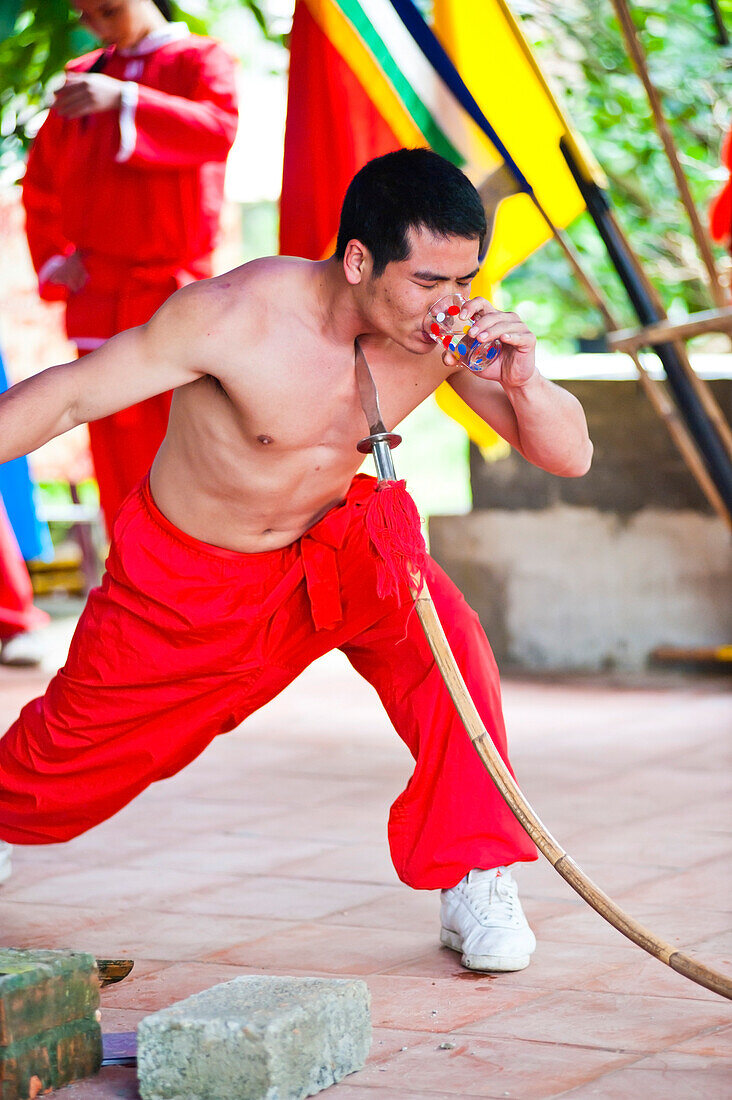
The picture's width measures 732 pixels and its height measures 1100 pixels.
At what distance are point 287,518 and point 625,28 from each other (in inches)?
69.6

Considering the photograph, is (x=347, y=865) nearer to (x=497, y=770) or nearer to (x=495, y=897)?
(x=495, y=897)

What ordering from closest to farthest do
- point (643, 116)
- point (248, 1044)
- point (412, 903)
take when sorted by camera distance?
point (248, 1044), point (412, 903), point (643, 116)

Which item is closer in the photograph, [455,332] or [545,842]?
[545,842]

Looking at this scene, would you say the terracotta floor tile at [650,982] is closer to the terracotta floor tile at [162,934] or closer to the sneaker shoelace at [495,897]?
the sneaker shoelace at [495,897]

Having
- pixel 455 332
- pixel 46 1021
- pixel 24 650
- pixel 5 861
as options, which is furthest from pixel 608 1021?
pixel 24 650

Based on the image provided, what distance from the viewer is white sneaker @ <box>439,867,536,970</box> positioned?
86.6 inches

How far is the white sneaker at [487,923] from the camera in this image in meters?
2.20

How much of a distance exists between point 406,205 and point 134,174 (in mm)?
2138

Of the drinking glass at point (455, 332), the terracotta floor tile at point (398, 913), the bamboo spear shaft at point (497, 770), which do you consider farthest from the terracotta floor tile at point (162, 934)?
the drinking glass at point (455, 332)

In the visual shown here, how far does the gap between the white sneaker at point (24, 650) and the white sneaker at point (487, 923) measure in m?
3.06

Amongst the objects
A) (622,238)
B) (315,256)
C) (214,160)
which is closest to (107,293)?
(214,160)

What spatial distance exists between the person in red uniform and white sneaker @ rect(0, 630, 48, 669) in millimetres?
1150

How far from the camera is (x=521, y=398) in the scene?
2.21m

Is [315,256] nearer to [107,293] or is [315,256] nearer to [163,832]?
[107,293]
